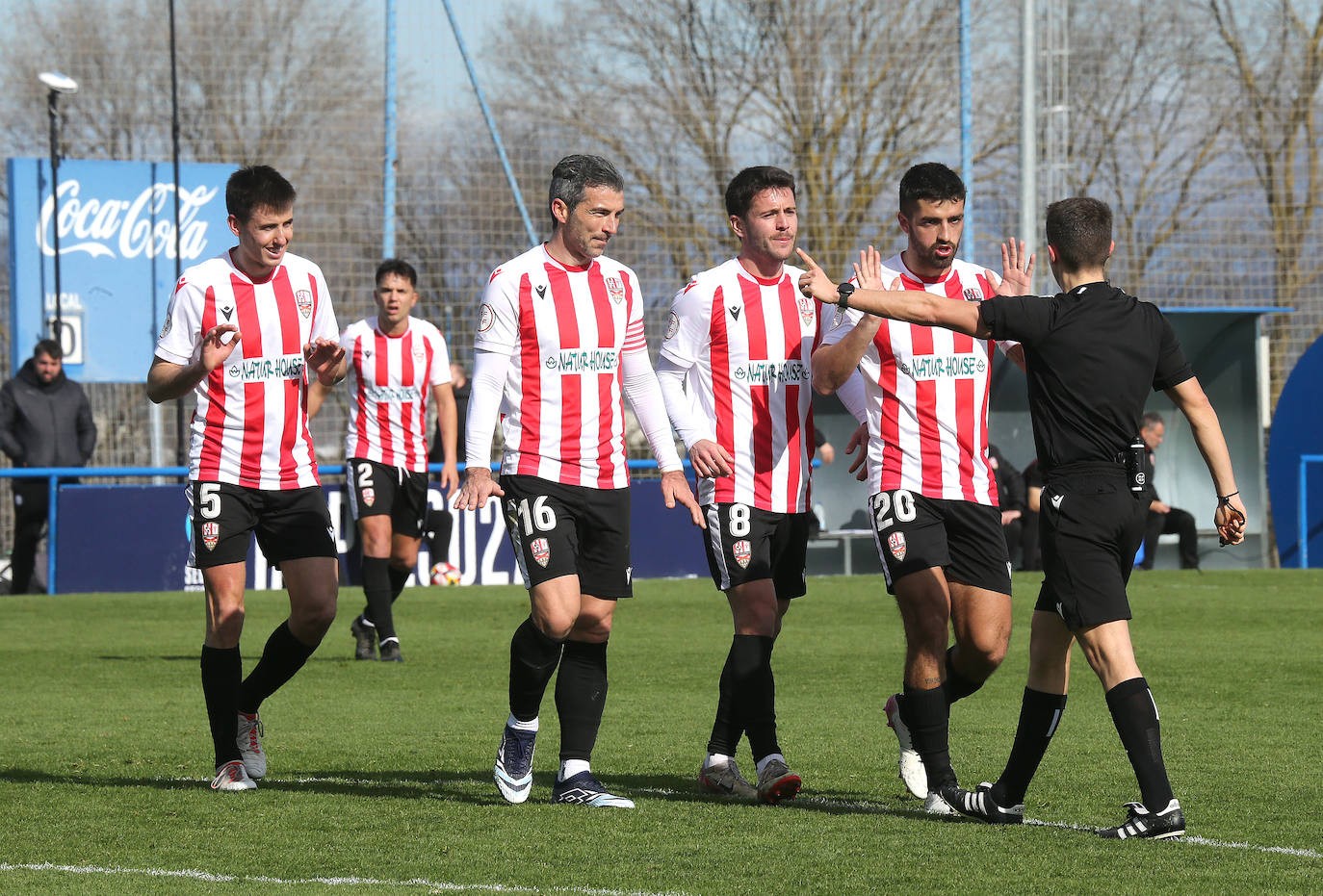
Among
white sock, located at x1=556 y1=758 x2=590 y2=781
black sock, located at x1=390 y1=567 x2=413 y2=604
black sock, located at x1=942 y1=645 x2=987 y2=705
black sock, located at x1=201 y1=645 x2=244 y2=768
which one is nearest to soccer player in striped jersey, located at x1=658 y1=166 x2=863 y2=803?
white sock, located at x1=556 y1=758 x2=590 y2=781

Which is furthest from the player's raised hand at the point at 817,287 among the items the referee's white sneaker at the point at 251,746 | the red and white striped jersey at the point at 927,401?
the referee's white sneaker at the point at 251,746

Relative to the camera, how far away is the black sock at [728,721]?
5.76 metres

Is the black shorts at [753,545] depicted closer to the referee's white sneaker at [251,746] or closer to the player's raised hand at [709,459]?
the player's raised hand at [709,459]

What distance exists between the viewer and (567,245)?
5.75 meters

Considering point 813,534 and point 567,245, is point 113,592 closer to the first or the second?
point 813,534

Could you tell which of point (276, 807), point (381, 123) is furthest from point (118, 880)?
point (381, 123)

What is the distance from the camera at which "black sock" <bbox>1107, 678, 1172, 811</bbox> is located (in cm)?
473

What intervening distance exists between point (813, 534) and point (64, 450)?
7.62 metres

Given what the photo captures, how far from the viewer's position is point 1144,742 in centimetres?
473

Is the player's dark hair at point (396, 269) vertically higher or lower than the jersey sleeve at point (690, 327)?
higher

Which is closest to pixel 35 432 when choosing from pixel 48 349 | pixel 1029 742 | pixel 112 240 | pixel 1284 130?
pixel 48 349

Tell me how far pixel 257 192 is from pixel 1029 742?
128 inches

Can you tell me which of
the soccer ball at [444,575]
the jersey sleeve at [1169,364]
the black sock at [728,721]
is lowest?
the soccer ball at [444,575]

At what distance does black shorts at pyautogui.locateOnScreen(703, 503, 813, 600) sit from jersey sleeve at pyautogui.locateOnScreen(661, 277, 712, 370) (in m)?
0.56
